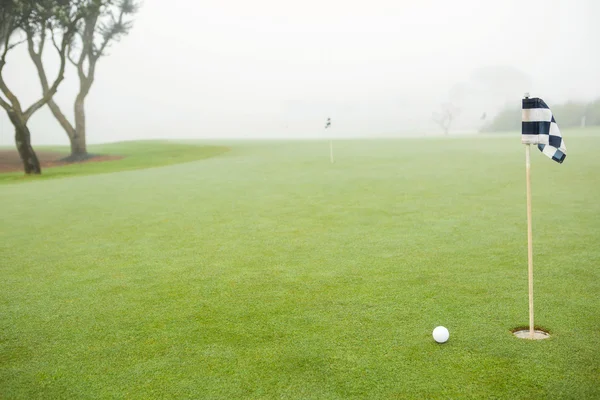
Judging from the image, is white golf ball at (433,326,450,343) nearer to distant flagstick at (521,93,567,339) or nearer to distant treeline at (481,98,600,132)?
distant flagstick at (521,93,567,339)

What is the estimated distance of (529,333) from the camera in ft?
14.7

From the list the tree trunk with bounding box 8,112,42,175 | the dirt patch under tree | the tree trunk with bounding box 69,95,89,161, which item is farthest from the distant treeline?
the tree trunk with bounding box 8,112,42,175

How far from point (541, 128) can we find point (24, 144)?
25.3 m

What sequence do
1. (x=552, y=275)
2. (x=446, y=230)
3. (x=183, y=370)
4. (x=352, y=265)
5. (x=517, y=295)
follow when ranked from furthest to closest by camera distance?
(x=446, y=230) → (x=352, y=265) → (x=552, y=275) → (x=517, y=295) → (x=183, y=370)

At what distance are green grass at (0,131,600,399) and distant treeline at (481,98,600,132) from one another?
210ft

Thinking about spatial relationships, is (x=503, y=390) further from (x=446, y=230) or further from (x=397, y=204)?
(x=397, y=204)

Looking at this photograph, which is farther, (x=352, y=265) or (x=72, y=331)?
(x=352, y=265)

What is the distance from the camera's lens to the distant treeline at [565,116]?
66188mm

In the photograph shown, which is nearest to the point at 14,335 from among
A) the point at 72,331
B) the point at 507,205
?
the point at 72,331

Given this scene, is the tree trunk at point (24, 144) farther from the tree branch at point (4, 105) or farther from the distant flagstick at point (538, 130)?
the distant flagstick at point (538, 130)

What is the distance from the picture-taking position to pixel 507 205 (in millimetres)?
10570

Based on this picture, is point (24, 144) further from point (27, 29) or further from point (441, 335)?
point (441, 335)

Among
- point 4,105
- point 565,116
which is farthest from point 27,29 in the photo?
point 565,116

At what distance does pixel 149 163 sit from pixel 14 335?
994 inches
